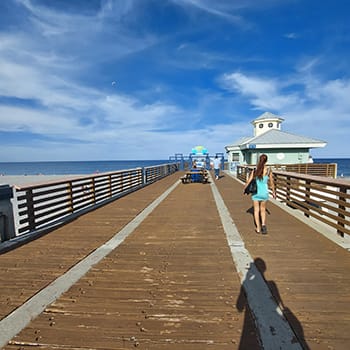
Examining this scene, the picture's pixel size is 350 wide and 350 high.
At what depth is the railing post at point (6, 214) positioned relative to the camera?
4.45 meters

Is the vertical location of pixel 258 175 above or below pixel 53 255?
above

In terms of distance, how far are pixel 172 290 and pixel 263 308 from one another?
39.2 inches

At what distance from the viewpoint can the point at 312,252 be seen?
400 cm

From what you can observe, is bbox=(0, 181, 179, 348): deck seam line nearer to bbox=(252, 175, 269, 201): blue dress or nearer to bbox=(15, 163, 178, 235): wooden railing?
bbox=(15, 163, 178, 235): wooden railing

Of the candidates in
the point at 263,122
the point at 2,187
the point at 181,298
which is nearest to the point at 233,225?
the point at 181,298

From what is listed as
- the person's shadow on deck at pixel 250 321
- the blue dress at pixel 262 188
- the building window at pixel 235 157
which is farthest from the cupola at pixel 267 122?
the person's shadow on deck at pixel 250 321

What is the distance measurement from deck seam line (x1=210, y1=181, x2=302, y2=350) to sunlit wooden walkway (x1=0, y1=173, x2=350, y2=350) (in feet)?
0.13

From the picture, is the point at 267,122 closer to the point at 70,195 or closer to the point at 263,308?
the point at 70,195

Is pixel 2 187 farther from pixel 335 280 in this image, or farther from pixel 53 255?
pixel 335 280

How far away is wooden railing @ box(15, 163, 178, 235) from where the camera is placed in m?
5.10

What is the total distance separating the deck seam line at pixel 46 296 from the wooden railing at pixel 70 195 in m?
1.90

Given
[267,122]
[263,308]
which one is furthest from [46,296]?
[267,122]

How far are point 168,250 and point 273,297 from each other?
190 centimetres

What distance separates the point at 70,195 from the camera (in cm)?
681
